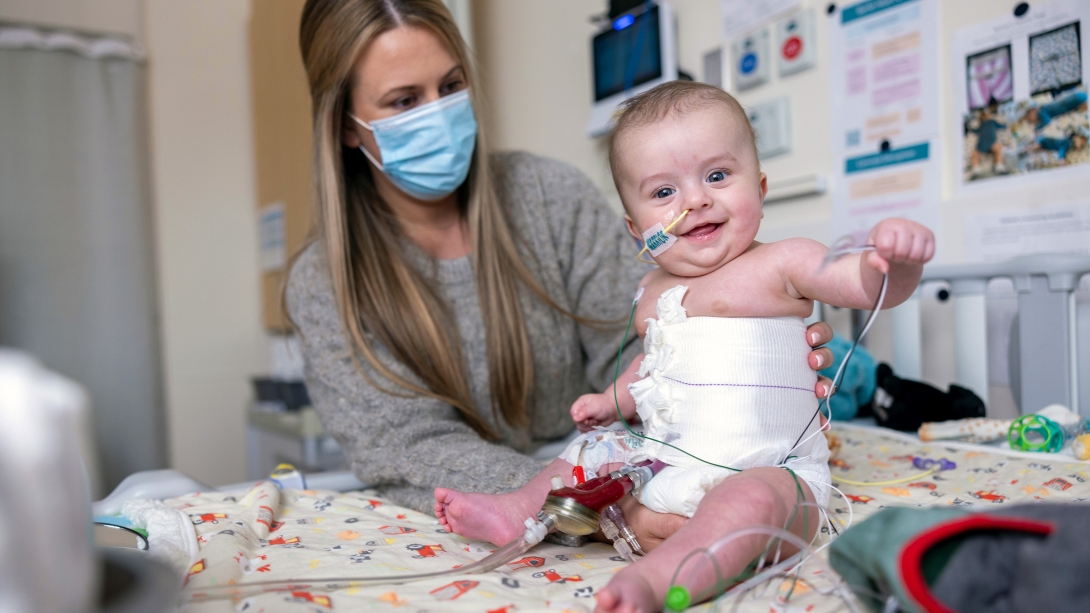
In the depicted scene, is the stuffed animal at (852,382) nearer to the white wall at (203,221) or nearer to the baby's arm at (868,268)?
the baby's arm at (868,268)

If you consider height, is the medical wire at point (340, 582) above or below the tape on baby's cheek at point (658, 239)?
below

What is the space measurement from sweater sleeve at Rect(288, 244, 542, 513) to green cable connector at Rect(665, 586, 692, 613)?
0.41m

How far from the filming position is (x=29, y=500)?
359mm

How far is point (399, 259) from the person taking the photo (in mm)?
1347

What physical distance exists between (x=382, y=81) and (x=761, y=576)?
3.29ft

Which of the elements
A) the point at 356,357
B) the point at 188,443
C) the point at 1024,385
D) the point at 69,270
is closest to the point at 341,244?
the point at 356,357

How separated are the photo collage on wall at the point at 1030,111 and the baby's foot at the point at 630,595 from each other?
119 centimetres

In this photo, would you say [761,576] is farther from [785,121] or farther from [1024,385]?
[785,121]

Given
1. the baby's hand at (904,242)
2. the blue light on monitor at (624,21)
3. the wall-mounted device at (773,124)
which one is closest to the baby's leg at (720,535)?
the baby's hand at (904,242)

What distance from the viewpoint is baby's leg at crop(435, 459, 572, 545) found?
83cm

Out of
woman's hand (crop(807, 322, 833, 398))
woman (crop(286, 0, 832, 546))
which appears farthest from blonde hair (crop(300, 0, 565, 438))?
woman's hand (crop(807, 322, 833, 398))

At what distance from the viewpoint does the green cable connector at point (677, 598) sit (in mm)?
595

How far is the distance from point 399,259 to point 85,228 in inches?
Result: 72.2

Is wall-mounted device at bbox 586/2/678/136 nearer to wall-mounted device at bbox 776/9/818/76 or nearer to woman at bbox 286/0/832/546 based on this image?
wall-mounted device at bbox 776/9/818/76
